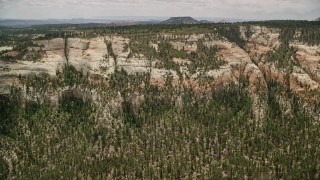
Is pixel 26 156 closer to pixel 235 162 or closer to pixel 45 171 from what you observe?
pixel 45 171

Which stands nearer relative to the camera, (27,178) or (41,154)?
(27,178)

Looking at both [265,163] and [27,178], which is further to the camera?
[265,163]

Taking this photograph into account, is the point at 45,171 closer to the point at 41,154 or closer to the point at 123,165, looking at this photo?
the point at 41,154

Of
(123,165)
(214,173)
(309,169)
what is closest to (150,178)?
(123,165)

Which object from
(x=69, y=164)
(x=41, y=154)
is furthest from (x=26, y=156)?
(x=69, y=164)

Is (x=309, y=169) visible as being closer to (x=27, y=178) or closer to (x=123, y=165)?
(x=123, y=165)

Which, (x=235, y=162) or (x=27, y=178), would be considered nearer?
(x=27, y=178)

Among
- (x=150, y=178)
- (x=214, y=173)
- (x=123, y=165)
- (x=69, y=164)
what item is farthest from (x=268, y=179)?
(x=69, y=164)
